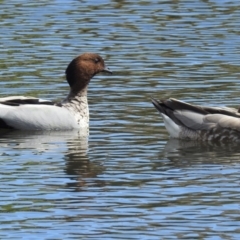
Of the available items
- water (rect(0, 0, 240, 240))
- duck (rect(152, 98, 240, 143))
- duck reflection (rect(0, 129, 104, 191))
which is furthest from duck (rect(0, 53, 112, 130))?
duck (rect(152, 98, 240, 143))

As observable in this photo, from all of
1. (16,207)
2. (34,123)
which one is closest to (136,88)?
(34,123)

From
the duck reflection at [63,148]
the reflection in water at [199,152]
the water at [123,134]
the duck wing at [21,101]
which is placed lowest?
the reflection in water at [199,152]

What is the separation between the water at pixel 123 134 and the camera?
12.7m

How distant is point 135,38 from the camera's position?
25.5 metres

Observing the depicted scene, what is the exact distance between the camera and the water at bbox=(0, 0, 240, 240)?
12.7m

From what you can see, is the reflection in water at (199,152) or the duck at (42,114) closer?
the reflection in water at (199,152)

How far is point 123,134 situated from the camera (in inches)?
692

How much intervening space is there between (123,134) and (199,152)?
1343 mm

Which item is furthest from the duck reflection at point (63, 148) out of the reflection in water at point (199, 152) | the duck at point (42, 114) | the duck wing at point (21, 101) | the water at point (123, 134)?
the reflection in water at point (199, 152)

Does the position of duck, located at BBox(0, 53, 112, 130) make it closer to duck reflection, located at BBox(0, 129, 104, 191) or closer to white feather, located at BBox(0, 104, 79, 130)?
white feather, located at BBox(0, 104, 79, 130)

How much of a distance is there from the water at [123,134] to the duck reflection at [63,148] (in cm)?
1

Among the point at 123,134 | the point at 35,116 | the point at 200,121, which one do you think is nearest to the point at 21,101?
the point at 35,116

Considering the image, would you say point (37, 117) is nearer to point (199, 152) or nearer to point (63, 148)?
point (63, 148)

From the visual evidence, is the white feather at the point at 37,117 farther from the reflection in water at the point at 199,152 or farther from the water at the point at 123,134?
the reflection in water at the point at 199,152
